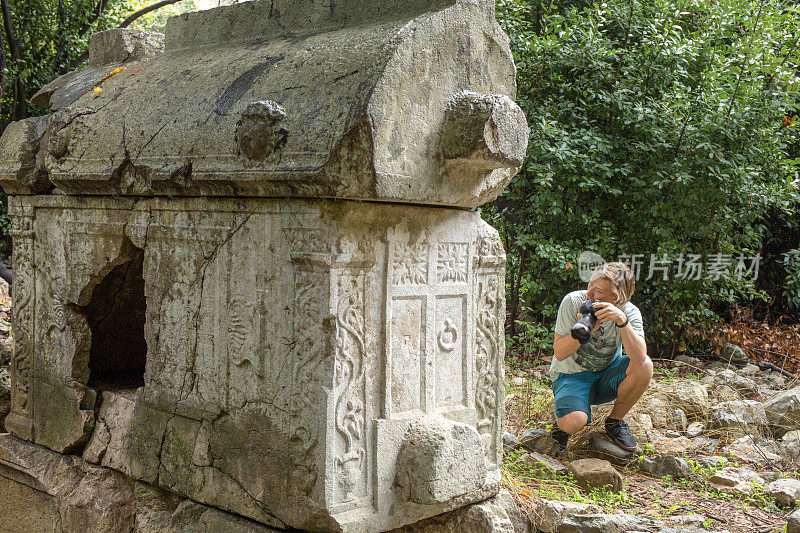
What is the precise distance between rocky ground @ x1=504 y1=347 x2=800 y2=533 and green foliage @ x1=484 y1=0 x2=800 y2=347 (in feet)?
4.09

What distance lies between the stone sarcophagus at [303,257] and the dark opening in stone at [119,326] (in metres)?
0.33

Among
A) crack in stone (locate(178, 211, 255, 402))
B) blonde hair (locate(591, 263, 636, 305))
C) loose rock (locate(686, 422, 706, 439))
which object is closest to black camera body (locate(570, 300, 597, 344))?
blonde hair (locate(591, 263, 636, 305))

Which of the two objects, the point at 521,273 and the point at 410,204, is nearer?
the point at 410,204

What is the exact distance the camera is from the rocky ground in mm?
3545

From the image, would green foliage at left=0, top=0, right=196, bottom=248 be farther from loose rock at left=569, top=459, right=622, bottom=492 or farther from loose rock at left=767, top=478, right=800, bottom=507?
loose rock at left=767, top=478, right=800, bottom=507

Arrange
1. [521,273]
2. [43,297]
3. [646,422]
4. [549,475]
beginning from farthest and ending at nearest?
[521,273] → [646,422] → [549,475] → [43,297]

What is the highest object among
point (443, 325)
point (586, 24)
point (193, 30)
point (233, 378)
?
point (586, 24)

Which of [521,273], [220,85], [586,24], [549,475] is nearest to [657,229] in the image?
[521,273]

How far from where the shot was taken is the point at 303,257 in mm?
2490

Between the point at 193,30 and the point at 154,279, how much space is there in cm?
125

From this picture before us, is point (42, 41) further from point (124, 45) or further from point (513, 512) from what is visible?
point (513, 512)

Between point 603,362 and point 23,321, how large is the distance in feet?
10.2

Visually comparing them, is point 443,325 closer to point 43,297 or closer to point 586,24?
point 43,297

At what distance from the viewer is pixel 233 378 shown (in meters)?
2.74
